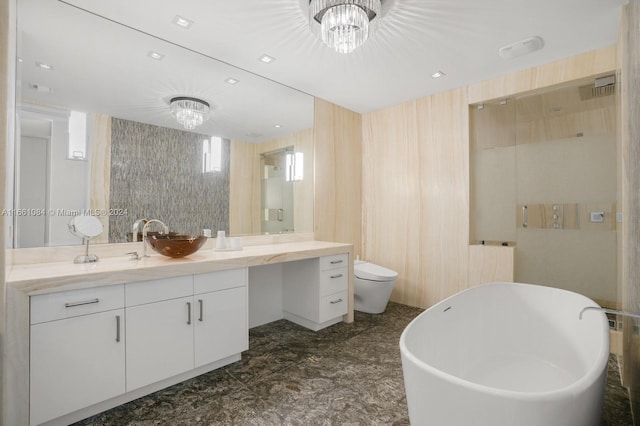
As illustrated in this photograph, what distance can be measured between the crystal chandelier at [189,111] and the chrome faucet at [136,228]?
800 mm

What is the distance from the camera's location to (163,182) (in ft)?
7.57

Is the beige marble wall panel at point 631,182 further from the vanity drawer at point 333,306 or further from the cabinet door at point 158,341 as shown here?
the cabinet door at point 158,341

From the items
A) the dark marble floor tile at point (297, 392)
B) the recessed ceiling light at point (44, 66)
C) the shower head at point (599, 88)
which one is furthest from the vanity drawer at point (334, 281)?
the shower head at point (599, 88)

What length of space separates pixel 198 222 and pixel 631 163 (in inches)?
111

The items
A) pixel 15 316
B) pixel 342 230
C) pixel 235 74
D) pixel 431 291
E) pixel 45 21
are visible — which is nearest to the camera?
pixel 15 316

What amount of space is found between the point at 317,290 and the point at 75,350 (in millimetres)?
1700

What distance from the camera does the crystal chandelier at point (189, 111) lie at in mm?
2414

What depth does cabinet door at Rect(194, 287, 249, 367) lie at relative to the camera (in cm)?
196

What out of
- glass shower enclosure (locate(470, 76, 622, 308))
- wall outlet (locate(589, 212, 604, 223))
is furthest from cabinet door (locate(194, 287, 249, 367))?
wall outlet (locate(589, 212, 604, 223))

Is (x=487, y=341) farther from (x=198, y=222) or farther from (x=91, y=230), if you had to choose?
(x=91, y=230)

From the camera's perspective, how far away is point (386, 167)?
3.76m

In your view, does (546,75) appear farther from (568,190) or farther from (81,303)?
(81,303)

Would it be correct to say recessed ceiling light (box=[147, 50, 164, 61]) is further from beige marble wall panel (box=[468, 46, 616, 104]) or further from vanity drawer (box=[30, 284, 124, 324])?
beige marble wall panel (box=[468, 46, 616, 104])

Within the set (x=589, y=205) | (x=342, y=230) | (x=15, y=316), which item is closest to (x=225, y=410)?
(x=15, y=316)
